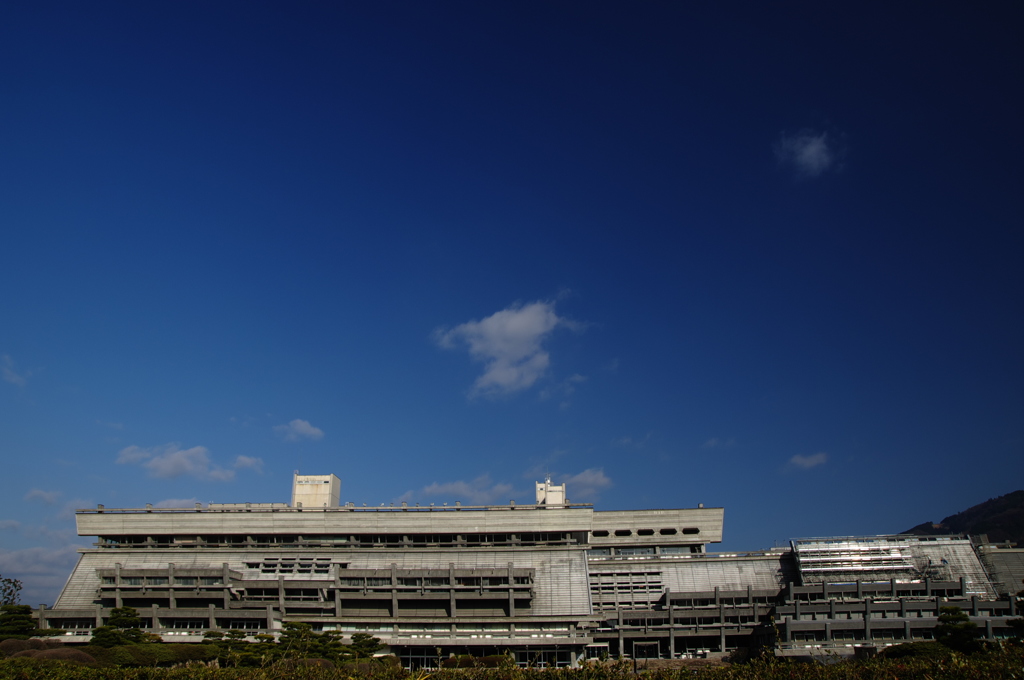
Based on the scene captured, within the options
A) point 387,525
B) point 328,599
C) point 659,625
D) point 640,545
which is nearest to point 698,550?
point 640,545

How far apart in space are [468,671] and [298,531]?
7648 centimetres

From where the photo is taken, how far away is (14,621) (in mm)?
70938

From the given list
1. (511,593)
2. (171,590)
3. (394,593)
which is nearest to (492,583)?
(511,593)

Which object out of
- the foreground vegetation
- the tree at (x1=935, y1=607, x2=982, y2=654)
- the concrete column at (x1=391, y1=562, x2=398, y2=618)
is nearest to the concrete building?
the concrete column at (x1=391, y1=562, x2=398, y2=618)

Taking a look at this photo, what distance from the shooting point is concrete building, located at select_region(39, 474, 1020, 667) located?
83875 mm

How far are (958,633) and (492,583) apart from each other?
4872 cm

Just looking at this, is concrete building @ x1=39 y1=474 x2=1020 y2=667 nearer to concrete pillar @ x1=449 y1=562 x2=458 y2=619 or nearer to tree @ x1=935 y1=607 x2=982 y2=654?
concrete pillar @ x1=449 y1=562 x2=458 y2=619

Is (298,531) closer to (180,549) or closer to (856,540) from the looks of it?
(180,549)

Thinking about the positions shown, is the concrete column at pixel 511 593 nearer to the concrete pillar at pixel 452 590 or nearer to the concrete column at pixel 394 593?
the concrete pillar at pixel 452 590

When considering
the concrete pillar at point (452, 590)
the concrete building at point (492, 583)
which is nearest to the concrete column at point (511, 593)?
the concrete building at point (492, 583)

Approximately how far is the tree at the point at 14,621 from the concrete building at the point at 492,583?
1013 cm

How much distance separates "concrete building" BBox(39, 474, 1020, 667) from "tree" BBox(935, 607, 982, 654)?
32.1 ft

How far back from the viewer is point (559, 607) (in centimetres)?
8656

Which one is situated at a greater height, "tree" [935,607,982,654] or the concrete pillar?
the concrete pillar
